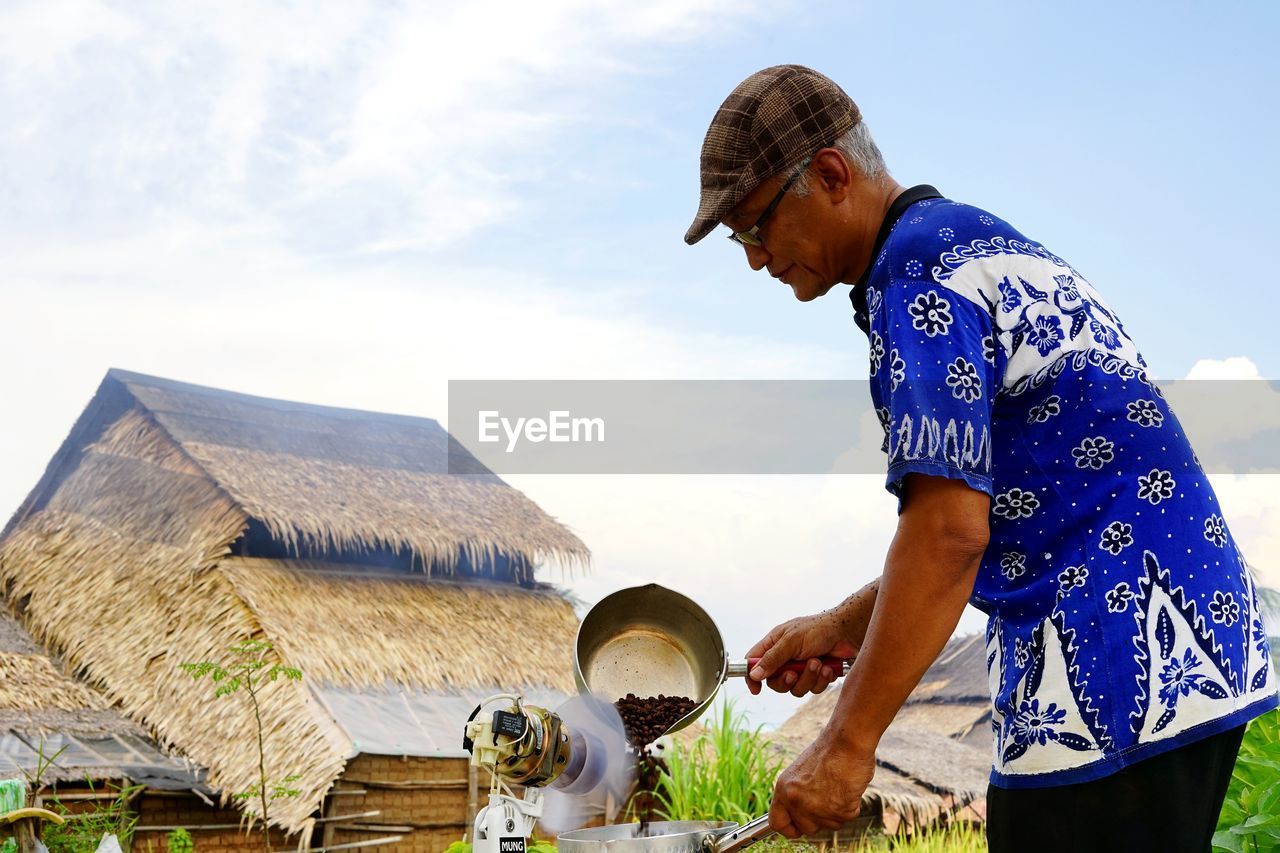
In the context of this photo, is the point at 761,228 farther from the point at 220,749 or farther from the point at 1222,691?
the point at 220,749

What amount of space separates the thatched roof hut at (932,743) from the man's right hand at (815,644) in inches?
205

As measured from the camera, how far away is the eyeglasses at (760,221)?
189cm

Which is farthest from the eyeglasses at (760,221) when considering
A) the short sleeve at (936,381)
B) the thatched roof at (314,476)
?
the thatched roof at (314,476)

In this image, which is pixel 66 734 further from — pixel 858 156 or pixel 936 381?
pixel 936 381

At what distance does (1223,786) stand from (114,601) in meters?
10.5

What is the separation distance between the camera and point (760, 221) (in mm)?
1945

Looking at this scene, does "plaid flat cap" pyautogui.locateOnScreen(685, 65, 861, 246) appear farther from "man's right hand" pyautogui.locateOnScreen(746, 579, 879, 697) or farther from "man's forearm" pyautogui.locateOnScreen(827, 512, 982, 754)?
"man's right hand" pyautogui.locateOnScreen(746, 579, 879, 697)

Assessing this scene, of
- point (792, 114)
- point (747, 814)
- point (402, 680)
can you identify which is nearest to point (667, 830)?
point (792, 114)

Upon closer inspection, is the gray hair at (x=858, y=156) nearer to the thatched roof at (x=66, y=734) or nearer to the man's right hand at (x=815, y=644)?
the man's right hand at (x=815, y=644)

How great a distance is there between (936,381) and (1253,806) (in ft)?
7.10

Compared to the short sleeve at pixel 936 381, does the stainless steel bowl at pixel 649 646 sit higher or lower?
lower

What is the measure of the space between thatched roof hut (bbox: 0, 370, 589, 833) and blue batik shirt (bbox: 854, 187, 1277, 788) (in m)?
7.40

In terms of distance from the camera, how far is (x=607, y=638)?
2.74 m

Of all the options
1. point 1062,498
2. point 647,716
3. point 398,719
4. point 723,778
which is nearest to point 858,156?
point 1062,498
